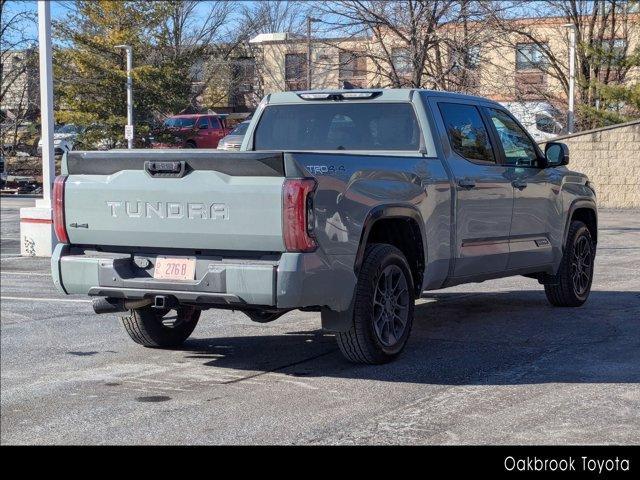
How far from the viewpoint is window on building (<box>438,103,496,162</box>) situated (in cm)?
850

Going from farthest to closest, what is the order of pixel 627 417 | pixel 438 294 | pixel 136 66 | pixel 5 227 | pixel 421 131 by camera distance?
pixel 136 66 < pixel 5 227 < pixel 438 294 < pixel 421 131 < pixel 627 417

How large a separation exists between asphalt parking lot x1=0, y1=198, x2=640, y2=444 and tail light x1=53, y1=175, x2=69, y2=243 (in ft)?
3.16

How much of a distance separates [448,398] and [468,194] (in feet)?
7.94

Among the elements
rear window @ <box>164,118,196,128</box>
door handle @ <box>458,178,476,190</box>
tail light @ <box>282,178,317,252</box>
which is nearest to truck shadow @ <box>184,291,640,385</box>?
tail light @ <box>282,178,317,252</box>

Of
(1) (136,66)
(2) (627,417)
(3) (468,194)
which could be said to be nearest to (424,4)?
(3) (468,194)

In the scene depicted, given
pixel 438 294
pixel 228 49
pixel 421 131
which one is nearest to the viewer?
pixel 421 131

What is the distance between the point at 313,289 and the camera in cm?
655

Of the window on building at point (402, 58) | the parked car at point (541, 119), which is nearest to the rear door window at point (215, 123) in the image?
the parked car at point (541, 119)

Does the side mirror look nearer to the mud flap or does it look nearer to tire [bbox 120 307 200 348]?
the mud flap

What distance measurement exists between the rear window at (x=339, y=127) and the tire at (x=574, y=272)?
8.66ft

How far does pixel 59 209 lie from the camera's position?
720 centimetres

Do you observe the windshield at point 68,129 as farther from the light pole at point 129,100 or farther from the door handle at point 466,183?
the door handle at point 466,183

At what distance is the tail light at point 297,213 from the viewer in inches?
251
